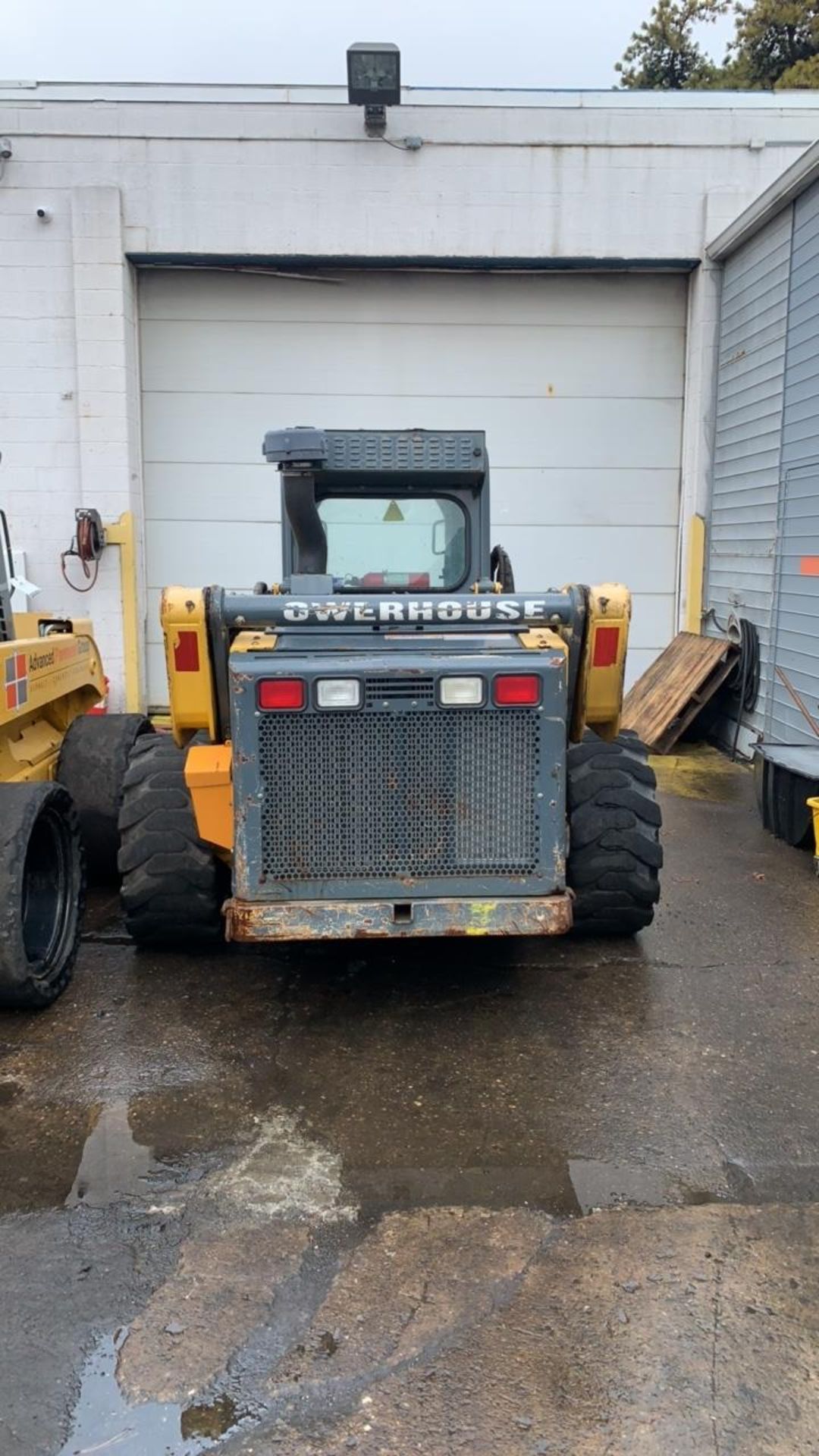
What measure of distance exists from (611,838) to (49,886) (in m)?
2.64

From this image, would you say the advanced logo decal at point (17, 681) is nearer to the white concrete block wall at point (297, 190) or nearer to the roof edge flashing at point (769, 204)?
the white concrete block wall at point (297, 190)

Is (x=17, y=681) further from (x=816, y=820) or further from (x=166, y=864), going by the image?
(x=816, y=820)

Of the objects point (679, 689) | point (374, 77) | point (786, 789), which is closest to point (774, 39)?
point (374, 77)

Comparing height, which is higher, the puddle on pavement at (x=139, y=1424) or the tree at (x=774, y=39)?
the tree at (x=774, y=39)

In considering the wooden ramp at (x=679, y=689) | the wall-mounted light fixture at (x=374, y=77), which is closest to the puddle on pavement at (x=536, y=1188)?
the wooden ramp at (x=679, y=689)

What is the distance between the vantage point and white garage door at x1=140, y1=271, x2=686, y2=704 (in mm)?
11148

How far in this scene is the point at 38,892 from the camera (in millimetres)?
5062

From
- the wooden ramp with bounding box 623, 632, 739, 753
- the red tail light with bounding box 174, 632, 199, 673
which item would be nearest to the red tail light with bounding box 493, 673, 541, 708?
the red tail light with bounding box 174, 632, 199, 673

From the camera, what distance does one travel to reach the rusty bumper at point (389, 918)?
4.20 metres

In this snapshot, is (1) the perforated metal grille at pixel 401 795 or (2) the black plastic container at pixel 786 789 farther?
(2) the black plastic container at pixel 786 789

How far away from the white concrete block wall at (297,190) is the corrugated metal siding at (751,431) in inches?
21.7

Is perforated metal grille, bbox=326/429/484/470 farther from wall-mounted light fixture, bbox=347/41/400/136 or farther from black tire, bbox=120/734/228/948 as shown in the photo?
wall-mounted light fixture, bbox=347/41/400/136

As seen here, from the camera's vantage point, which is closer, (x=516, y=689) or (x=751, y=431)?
(x=516, y=689)

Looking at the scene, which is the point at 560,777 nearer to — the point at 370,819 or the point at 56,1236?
the point at 370,819
